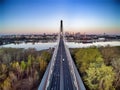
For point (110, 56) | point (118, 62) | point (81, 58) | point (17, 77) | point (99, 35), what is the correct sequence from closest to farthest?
point (17, 77) → point (118, 62) → point (110, 56) → point (99, 35) → point (81, 58)

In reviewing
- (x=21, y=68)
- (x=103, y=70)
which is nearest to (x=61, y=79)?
(x=21, y=68)

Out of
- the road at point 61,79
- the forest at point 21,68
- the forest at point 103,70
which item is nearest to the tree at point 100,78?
the forest at point 103,70

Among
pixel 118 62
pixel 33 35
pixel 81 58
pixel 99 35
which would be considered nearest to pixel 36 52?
pixel 33 35

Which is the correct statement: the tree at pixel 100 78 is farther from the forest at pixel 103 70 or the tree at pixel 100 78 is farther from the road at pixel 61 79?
the road at pixel 61 79

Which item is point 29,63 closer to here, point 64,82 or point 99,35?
point 64,82

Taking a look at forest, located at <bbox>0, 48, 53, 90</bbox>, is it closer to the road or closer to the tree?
the road

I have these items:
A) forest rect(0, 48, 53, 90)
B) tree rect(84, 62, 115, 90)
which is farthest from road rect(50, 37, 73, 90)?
tree rect(84, 62, 115, 90)

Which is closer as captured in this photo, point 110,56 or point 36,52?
point 110,56

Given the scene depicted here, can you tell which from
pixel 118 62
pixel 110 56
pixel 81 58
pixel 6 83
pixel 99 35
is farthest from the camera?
pixel 81 58
